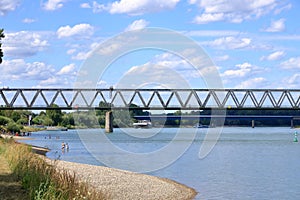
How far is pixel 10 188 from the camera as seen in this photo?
22.3 metres

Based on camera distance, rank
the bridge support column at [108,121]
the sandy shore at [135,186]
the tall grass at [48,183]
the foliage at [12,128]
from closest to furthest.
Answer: the tall grass at [48,183] < the sandy shore at [135,186] < the foliage at [12,128] < the bridge support column at [108,121]

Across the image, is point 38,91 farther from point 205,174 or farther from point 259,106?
point 205,174

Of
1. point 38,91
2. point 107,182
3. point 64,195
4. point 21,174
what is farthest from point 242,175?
point 38,91

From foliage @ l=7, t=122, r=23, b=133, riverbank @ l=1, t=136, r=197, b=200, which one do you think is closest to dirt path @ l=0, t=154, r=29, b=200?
riverbank @ l=1, t=136, r=197, b=200

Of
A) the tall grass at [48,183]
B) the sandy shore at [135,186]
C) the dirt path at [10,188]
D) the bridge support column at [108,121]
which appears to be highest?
the bridge support column at [108,121]

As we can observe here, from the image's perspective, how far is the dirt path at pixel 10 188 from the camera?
2038 cm

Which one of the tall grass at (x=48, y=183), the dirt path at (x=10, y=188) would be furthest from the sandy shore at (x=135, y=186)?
the dirt path at (x=10, y=188)

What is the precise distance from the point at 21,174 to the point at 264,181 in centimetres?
3069

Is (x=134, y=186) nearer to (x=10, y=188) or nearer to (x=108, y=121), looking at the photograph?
(x=10, y=188)

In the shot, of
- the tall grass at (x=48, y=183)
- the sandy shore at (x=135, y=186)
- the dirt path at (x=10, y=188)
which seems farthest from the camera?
the sandy shore at (x=135, y=186)

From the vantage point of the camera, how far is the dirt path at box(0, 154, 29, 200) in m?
20.4

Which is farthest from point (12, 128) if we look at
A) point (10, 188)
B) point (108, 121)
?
point (10, 188)

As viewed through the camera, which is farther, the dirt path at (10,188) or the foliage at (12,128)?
the foliage at (12,128)

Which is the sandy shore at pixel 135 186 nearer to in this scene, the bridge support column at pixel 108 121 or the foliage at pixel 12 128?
the foliage at pixel 12 128
